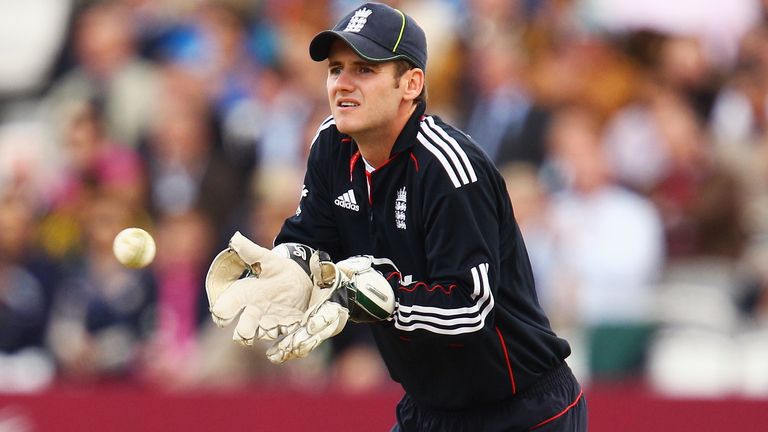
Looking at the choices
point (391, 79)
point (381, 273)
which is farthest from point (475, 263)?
point (391, 79)

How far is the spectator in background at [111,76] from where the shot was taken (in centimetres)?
1035

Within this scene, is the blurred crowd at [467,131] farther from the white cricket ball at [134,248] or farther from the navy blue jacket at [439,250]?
the white cricket ball at [134,248]

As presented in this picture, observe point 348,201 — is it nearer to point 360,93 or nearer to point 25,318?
point 360,93

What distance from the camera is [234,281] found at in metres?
4.69

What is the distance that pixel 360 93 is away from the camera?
4648 mm

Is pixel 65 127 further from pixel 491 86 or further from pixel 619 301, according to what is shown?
pixel 619 301

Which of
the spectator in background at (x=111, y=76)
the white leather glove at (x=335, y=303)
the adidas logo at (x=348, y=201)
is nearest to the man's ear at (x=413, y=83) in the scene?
the adidas logo at (x=348, y=201)

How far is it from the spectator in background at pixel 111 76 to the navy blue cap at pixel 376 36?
5.75 metres

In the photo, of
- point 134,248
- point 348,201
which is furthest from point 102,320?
point 348,201

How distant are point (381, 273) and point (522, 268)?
0.64 m

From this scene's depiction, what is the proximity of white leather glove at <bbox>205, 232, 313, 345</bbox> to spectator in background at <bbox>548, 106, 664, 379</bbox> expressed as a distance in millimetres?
4205

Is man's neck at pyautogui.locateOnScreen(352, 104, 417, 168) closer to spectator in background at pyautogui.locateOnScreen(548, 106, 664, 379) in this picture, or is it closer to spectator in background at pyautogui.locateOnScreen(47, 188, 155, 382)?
spectator in background at pyautogui.locateOnScreen(548, 106, 664, 379)

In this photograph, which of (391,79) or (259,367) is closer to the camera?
(391,79)

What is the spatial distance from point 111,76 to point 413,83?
6.25 meters
